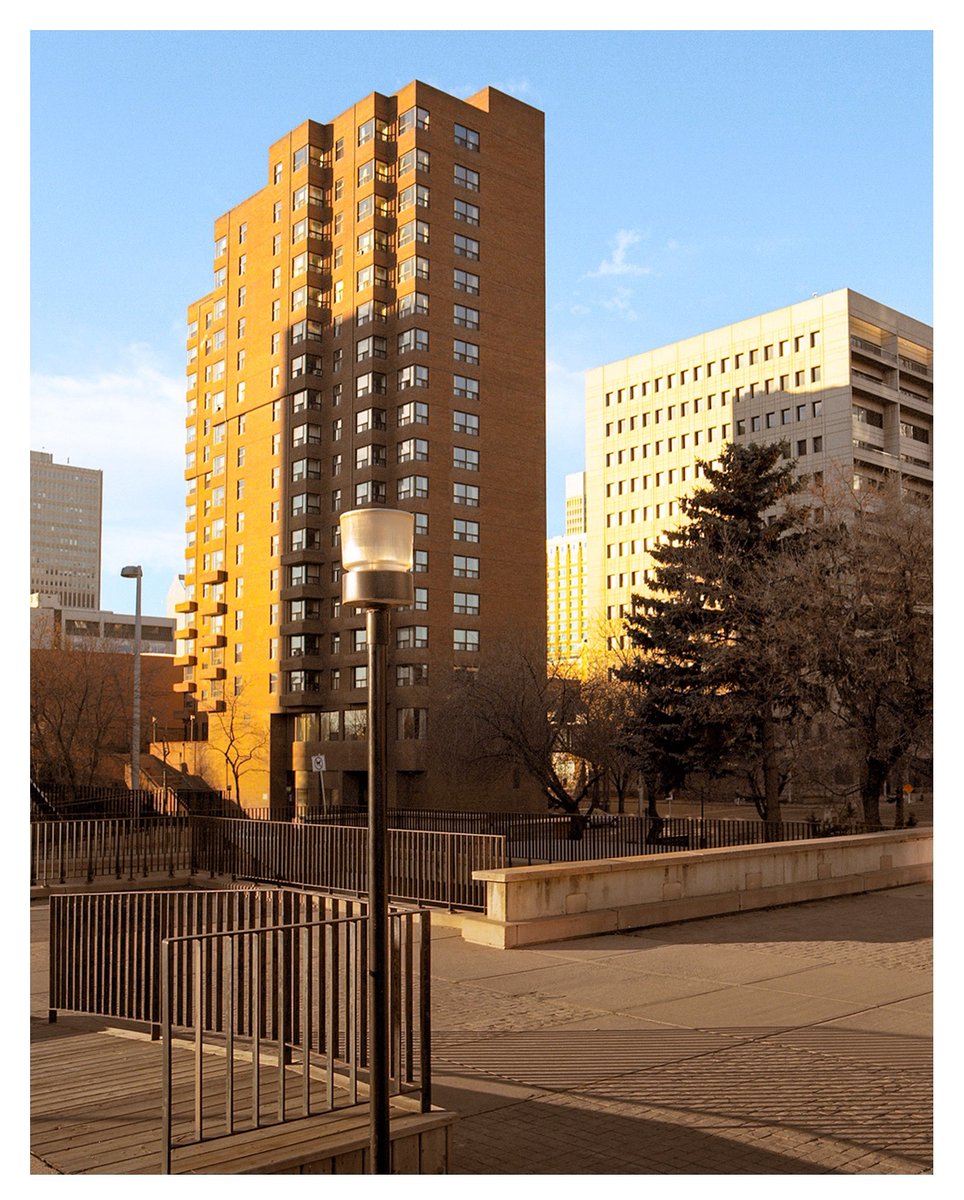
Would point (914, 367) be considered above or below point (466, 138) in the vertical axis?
below

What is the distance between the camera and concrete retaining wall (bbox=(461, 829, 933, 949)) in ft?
46.2

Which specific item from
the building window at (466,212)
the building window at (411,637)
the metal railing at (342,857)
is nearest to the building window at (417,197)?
the building window at (466,212)

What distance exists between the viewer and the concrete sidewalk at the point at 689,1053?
656 centimetres

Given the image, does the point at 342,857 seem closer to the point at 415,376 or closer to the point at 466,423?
the point at 415,376

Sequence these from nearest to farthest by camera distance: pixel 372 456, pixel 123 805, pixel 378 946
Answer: pixel 378 946, pixel 123 805, pixel 372 456

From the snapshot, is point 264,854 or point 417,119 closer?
point 264,854

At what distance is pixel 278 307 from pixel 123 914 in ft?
234

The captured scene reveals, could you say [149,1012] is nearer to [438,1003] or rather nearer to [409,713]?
[438,1003]

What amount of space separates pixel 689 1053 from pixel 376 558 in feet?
16.8

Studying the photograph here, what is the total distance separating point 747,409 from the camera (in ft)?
355

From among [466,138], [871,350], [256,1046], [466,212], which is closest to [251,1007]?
[256,1046]

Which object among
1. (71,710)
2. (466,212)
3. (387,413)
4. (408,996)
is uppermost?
(466,212)
